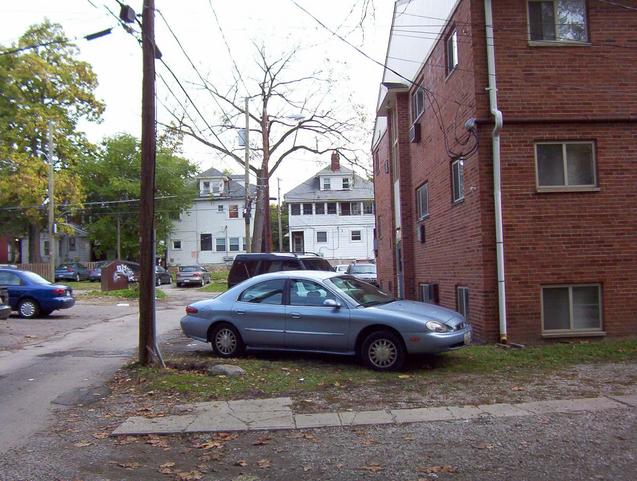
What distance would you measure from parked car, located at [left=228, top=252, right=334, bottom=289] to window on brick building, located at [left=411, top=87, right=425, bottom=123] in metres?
4.68

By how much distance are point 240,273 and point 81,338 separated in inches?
154

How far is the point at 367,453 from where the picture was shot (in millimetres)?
5090

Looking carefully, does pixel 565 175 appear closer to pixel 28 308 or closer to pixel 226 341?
pixel 226 341

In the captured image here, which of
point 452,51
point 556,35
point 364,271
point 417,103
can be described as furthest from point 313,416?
point 364,271

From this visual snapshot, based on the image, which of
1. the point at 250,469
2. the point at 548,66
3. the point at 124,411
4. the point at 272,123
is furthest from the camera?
the point at 272,123

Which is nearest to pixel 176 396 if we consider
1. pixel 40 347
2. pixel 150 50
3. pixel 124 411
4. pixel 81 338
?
pixel 124 411

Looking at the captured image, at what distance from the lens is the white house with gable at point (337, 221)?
49.0 metres

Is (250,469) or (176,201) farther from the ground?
(176,201)

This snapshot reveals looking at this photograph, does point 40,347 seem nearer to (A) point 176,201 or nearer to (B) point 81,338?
(B) point 81,338

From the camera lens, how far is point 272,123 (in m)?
33.8

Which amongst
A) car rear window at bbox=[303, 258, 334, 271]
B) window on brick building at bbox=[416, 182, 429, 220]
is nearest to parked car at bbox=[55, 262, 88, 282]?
car rear window at bbox=[303, 258, 334, 271]

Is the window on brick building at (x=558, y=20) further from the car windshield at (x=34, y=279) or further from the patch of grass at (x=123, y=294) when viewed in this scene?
the patch of grass at (x=123, y=294)

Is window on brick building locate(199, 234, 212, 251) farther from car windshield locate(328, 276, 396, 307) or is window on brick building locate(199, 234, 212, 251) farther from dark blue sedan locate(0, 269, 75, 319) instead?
car windshield locate(328, 276, 396, 307)

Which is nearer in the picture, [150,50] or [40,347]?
[150,50]
